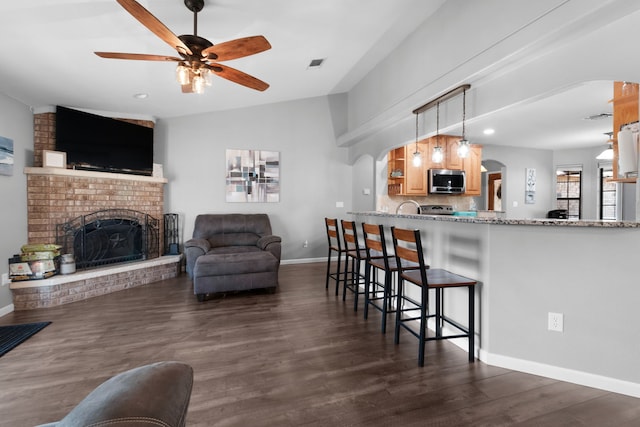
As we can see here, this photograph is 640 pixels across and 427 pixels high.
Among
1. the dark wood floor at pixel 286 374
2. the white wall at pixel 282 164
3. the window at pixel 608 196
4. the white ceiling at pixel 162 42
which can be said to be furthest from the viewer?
the window at pixel 608 196

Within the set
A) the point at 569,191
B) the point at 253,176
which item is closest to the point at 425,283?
the point at 253,176

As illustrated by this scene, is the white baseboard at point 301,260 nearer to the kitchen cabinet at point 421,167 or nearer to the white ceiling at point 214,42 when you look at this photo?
the kitchen cabinet at point 421,167

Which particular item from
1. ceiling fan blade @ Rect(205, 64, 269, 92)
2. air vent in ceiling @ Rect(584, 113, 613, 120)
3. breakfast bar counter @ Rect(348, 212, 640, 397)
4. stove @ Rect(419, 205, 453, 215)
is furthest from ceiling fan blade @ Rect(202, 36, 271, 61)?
air vent in ceiling @ Rect(584, 113, 613, 120)

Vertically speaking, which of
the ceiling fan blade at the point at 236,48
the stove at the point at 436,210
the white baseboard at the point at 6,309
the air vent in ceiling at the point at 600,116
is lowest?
the white baseboard at the point at 6,309

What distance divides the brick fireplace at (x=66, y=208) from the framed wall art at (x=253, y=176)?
1475mm

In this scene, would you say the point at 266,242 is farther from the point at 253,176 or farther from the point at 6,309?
the point at 6,309

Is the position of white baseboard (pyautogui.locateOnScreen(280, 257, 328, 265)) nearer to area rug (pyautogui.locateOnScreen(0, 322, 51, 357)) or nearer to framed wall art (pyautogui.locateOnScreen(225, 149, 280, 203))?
framed wall art (pyautogui.locateOnScreen(225, 149, 280, 203))

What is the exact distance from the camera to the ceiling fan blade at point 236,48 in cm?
221

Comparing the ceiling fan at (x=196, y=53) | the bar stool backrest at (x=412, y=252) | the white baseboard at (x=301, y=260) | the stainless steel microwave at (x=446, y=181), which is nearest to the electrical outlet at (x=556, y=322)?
the bar stool backrest at (x=412, y=252)

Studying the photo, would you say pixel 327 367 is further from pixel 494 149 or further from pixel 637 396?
pixel 494 149

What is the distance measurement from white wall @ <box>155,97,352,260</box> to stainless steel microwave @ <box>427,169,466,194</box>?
5.16 ft

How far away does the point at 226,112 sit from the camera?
5.46 m

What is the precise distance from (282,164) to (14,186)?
12.0ft

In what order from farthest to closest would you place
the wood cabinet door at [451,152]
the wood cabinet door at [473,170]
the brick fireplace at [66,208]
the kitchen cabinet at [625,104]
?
the wood cabinet door at [473,170]
the wood cabinet door at [451,152]
the brick fireplace at [66,208]
the kitchen cabinet at [625,104]
